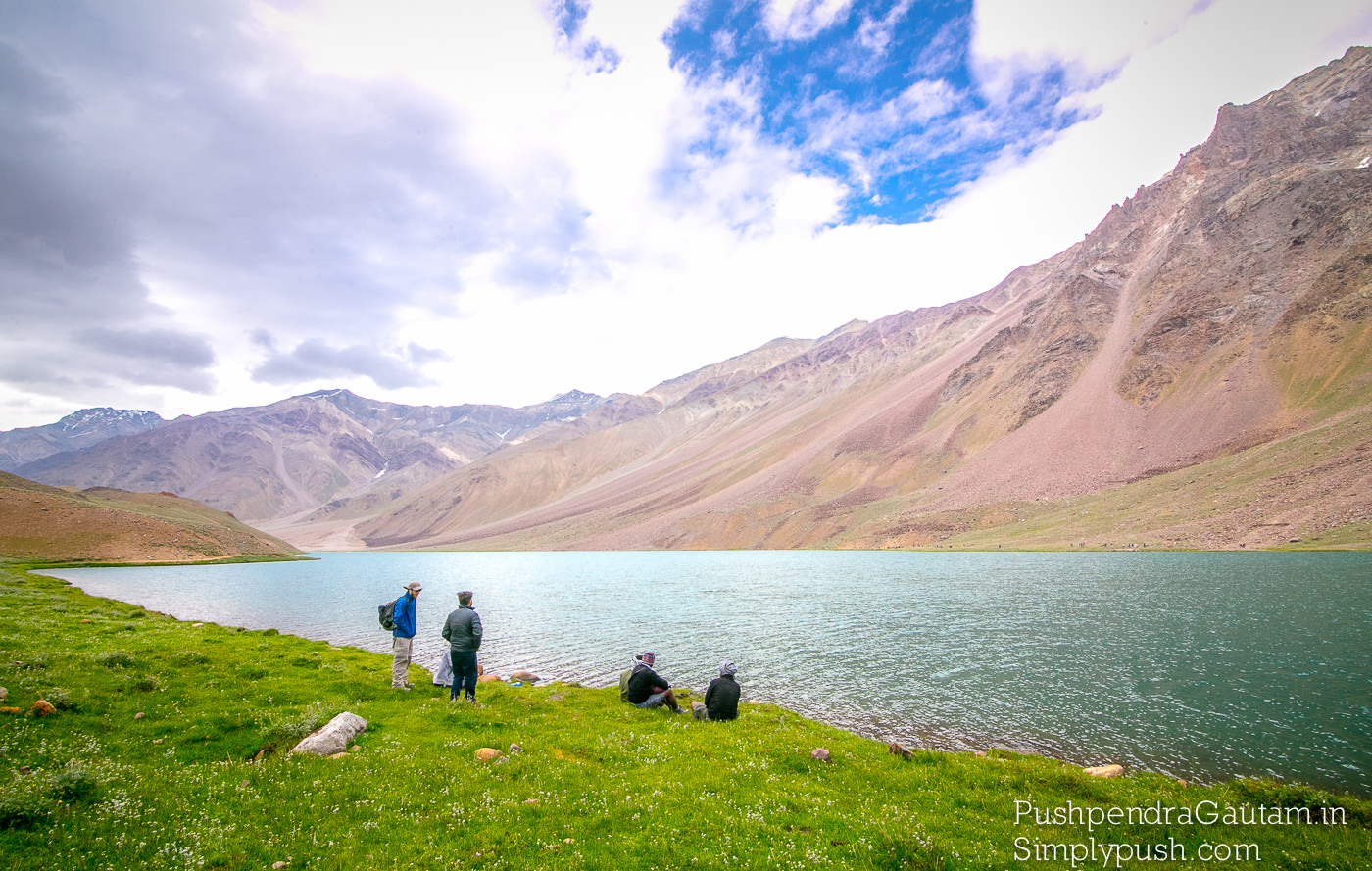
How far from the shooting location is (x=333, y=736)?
549 inches

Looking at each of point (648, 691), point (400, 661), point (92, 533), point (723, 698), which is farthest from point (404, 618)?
point (92, 533)

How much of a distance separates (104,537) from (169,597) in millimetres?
82330

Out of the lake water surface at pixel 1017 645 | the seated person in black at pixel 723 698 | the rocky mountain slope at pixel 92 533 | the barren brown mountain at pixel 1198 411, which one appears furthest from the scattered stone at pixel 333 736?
the rocky mountain slope at pixel 92 533

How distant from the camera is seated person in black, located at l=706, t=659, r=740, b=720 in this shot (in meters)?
19.0

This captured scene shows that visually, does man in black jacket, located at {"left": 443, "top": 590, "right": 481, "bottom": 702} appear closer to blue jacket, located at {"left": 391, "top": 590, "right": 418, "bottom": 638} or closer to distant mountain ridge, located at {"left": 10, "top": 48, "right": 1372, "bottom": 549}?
blue jacket, located at {"left": 391, "top": 590, "right": 418, "bottom": 638}

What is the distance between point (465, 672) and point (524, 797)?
921 cm

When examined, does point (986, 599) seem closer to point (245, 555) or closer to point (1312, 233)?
point (1312, 233)

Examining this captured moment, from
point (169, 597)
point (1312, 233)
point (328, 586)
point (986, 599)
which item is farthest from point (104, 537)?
point (1312, 233)

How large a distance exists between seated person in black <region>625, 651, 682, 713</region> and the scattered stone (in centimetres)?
896

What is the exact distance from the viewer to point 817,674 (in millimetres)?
31172

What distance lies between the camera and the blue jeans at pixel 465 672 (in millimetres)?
19344

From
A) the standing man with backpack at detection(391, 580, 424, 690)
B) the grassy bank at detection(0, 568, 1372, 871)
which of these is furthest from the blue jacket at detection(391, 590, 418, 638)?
the grassy bank at detection(0, 568, 1372, 871)

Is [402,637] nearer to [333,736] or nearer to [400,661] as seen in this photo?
[400,661]

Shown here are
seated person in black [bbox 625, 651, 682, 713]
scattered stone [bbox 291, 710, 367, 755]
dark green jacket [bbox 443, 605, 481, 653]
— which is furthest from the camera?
seated person in black [bbox 625, 651, 682, 713]
